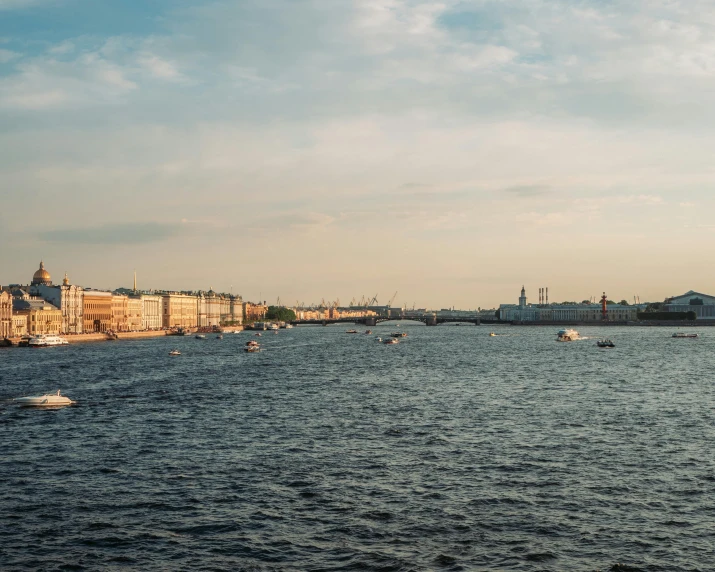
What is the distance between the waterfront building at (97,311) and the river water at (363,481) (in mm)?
131573

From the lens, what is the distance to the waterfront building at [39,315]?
148 meters

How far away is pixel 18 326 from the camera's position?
143 meters

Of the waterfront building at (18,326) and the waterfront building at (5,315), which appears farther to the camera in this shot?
the waterfront building at (18,326)

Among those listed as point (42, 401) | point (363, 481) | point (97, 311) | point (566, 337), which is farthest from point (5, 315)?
point (363, 481)

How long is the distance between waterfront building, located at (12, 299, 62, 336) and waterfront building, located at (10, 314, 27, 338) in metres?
0.85

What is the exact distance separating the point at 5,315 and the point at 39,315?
14759mm

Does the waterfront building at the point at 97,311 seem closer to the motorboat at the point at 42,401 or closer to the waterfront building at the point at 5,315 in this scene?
the waterfront building at the point at 5,315

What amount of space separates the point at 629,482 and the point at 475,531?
23.6 ft

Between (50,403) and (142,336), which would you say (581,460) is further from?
(142,336)

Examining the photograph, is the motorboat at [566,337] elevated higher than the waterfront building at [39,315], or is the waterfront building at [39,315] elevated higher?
the waterfront building at [39,315]

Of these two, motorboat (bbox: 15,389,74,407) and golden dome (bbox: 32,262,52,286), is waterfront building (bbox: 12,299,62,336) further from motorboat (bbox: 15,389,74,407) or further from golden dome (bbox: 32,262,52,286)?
motorboat (bbox: 15,389,74,407)

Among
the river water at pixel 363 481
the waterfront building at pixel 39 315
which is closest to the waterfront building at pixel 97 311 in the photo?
the waterfront building at pixel 39 315

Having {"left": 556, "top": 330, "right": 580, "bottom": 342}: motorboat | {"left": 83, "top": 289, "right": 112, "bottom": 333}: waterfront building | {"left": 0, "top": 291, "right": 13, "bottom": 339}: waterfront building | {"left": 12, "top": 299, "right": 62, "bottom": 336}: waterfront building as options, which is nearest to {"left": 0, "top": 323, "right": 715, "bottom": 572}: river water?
{"left": 0, "top": 291, "right": 13, "bottom": 339}: waterfront building

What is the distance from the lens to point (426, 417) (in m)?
39.7
